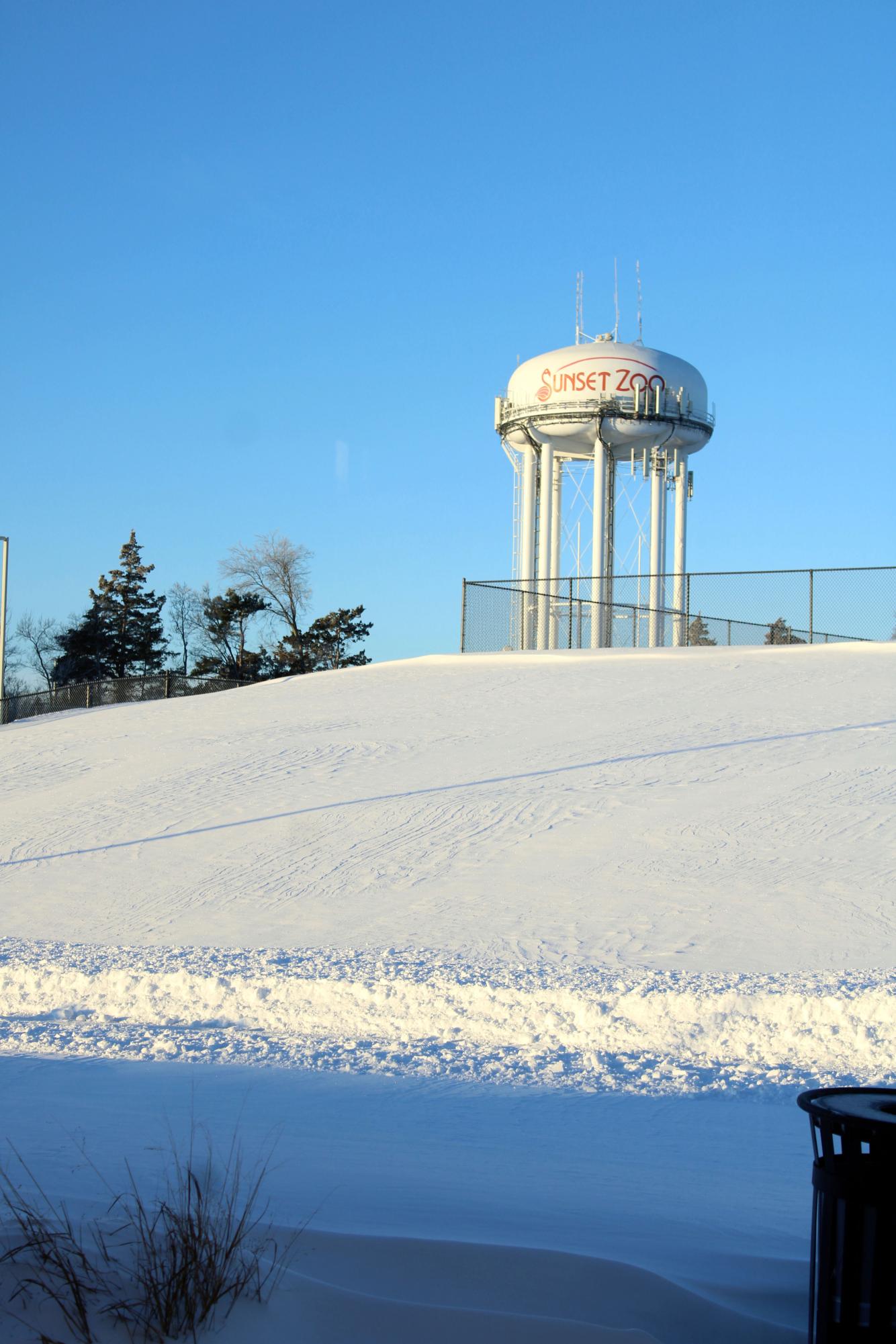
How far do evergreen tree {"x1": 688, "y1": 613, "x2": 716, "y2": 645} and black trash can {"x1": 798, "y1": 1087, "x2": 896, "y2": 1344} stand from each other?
101 feet

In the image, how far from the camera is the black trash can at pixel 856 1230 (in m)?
3.25

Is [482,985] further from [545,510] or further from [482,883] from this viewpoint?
[545,510]

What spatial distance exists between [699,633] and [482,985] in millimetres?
27337

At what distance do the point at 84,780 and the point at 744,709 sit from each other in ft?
35.7

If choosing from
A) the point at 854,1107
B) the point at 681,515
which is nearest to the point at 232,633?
the point at 681,515

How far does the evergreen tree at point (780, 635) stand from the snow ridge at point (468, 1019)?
82.1ft

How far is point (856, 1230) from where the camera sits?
3.30 metres

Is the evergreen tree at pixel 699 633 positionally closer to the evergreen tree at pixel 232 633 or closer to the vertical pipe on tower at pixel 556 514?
the vertical pipe on tower at pixel 556 514

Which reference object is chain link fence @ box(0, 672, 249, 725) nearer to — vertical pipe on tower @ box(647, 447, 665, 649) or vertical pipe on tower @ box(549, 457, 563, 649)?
vertical pipe on tower @ box(549, 457, 563, 649)

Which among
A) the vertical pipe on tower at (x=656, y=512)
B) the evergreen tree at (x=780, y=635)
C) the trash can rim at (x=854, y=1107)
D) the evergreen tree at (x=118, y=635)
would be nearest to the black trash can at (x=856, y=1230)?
the trash can rim at (x=854, y=1107)

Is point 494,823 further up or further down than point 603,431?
further down

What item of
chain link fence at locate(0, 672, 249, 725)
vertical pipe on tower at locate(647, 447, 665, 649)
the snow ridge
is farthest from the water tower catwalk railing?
the snow ridge

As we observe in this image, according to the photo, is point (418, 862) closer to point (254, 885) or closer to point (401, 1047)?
point (254, 885)

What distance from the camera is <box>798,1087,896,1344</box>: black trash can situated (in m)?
3.25
